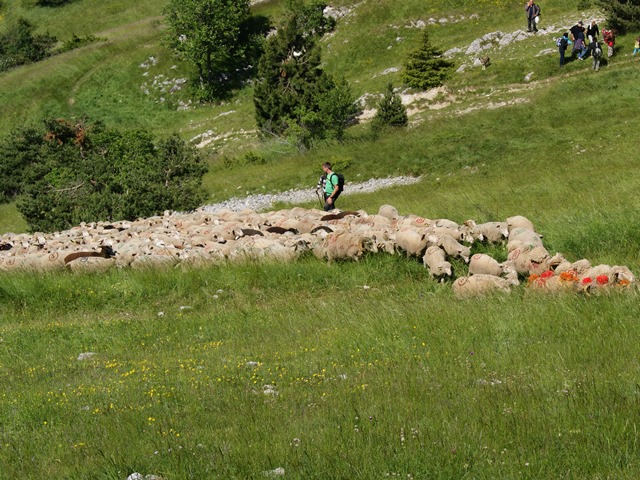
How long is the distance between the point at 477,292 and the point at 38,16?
121m

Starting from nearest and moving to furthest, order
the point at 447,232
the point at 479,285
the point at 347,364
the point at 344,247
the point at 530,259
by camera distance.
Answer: the point at 347,364, the point at 479,285, the point at 530,259, the point at 447,232, the point at 344,247

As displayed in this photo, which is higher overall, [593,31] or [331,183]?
[593,31]

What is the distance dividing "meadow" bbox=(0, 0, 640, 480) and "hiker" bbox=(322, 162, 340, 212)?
2466 millimetres

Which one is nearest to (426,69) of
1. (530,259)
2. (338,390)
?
(530,259)

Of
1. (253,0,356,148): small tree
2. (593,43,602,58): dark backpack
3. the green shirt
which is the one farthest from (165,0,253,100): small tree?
the green shirt

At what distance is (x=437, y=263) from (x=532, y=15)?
40241mm

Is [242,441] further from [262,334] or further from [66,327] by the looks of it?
[66,327]

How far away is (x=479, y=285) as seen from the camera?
41.7 feet

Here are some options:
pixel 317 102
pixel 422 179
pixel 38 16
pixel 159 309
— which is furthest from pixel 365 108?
pixel 38 16

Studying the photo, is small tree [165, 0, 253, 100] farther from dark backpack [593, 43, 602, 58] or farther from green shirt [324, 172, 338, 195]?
green shirt [324, 172, 338, 195]

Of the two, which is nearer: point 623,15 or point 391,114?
point 391,114

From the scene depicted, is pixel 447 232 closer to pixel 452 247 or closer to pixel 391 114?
pixel 452 247

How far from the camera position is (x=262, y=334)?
40.0 feet

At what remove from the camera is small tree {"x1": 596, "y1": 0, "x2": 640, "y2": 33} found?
40312 millimetres
